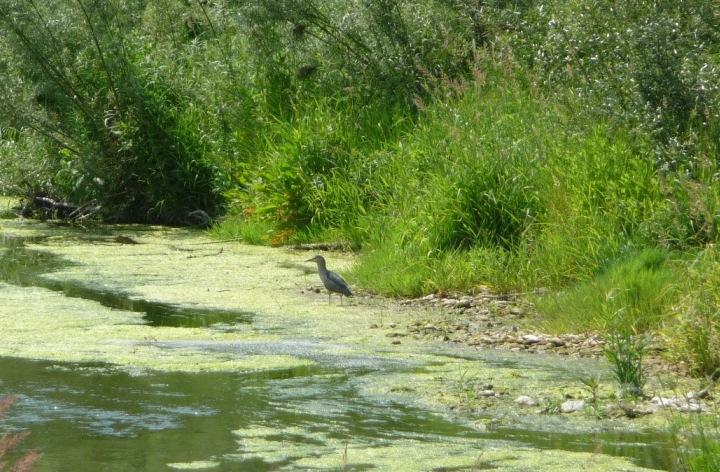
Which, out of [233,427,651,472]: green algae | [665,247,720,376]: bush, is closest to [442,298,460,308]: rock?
[665,247,720,376]: bush

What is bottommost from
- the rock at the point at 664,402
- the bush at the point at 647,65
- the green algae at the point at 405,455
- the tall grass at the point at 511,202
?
the green algae at the point at 405,455

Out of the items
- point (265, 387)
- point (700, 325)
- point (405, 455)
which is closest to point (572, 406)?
point (700, 325)

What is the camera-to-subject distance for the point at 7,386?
6.57 meters

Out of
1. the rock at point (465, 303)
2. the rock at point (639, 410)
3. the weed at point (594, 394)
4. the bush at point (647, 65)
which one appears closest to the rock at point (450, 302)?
the rock at point (465, 303)

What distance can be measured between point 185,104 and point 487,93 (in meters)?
4.56

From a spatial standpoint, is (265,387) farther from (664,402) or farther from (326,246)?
(326,246)

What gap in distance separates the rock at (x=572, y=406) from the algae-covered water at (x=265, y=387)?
87 millimetres

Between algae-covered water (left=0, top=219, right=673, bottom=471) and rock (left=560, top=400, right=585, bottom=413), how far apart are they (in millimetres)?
87

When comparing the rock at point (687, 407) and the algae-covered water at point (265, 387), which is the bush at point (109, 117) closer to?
the algae-covered water at point (265, 387)

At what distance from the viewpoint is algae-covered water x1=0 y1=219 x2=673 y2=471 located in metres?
5.32

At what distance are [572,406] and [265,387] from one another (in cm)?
157

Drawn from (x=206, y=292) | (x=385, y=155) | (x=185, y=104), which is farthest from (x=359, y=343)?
(x=185, y=104)

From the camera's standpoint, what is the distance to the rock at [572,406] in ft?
20.1

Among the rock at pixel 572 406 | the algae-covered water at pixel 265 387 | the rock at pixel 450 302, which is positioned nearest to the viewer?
the algae-covered water at pixel 265 387
